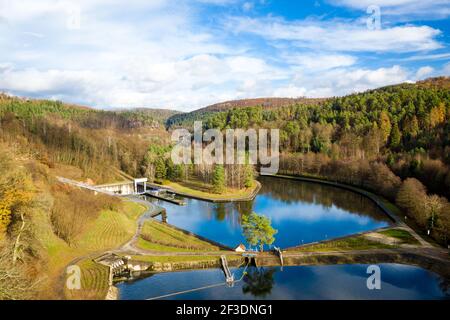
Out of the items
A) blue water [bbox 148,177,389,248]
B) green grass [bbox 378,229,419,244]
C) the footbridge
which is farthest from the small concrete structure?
green grass [bbox 378,229,419,244]

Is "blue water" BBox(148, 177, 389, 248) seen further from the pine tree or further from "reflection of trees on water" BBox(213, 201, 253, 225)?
the pine tree

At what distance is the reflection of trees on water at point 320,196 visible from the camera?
5331 centimetres

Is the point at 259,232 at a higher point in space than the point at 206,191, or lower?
lower

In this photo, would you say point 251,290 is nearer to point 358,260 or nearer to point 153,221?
point 358,260

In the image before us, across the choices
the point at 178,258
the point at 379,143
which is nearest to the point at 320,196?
the point at 379,143

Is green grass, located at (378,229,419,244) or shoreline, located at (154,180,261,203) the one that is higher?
shoreline, located at (154,180,261,203)

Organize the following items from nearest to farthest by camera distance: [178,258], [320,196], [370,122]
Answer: [178,258]
[320,196]
[370,122]

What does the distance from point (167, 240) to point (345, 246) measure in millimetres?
17443

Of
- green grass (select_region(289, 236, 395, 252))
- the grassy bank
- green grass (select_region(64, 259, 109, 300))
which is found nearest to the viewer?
green grass (select_region(64, 259, 109, 300))

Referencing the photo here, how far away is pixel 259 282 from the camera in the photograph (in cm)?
2903

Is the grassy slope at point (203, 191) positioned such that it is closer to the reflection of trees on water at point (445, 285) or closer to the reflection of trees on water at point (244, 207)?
the reflection of trees on water at point (244, 207)

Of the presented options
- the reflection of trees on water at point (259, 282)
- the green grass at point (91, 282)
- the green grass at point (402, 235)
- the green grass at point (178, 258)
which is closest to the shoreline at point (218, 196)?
the green grass at point (402, 235)

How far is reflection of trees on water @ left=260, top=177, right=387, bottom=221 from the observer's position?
175 feet

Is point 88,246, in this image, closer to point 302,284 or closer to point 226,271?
point 226,271
